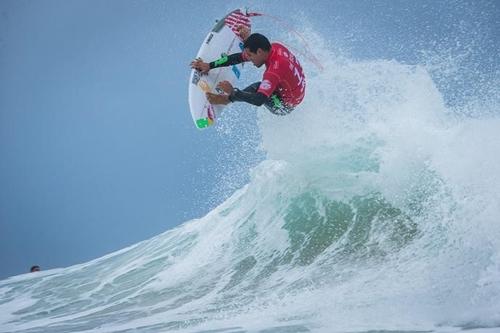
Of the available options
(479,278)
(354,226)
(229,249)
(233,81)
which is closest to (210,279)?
(229,249)

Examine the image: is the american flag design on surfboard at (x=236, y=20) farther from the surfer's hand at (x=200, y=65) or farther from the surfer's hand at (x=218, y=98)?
the surfer's hand at (x=218, y=98)

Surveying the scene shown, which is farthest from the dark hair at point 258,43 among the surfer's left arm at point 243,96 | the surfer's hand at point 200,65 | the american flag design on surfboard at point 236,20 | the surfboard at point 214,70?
the american flag design on surfboard at point 236,20

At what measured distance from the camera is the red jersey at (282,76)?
16.6 feet

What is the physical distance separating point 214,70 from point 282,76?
154 centimetres

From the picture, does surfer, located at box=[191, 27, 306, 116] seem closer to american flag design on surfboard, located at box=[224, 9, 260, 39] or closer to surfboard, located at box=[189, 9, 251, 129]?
surfboard, located at box=[189, 9, 251, 129]

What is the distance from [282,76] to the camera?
5215 mm

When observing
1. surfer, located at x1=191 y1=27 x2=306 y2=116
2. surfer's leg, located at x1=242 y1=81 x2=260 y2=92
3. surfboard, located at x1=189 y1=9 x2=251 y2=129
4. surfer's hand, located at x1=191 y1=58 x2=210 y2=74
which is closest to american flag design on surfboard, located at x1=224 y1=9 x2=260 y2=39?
surfboard, located at x1=189 y1=9 x2=251 y2=129

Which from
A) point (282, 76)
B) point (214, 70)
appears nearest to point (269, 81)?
point (282, 76)

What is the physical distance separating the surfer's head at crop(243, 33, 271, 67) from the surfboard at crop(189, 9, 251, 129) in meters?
1.22

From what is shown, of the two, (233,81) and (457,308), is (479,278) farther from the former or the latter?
(233,81)

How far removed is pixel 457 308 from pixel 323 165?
4.13 metres

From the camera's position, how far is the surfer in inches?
197

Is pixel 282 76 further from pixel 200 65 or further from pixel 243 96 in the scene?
pixel 200 65

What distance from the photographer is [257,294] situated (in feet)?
16.5
